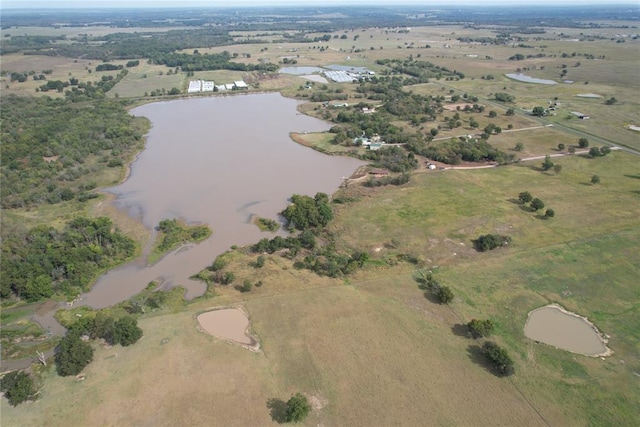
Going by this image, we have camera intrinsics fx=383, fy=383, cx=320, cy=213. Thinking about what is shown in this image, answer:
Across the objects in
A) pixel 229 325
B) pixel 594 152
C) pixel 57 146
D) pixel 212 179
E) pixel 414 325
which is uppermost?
pixel 594 152

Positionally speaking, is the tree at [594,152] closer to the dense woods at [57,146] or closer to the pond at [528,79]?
the pond at [528,79]

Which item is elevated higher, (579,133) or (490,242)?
(579,133)

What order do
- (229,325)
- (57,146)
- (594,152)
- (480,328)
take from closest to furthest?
1. (480,328)
2. (229,325)
3. (594,152)
4. (57,146)

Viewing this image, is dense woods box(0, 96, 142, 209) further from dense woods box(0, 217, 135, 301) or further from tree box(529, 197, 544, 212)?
tree box(529, 197, 544, 212)

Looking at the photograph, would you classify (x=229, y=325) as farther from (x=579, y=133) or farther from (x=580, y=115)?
(x=580, y=115)

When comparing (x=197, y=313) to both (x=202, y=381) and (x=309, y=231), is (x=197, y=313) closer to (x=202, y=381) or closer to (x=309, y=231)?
(x=202, y=381)

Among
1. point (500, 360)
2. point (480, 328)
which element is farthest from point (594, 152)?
point (500, 360)

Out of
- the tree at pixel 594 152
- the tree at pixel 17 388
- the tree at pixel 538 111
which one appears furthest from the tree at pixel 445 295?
the tree at pixel 538 111
